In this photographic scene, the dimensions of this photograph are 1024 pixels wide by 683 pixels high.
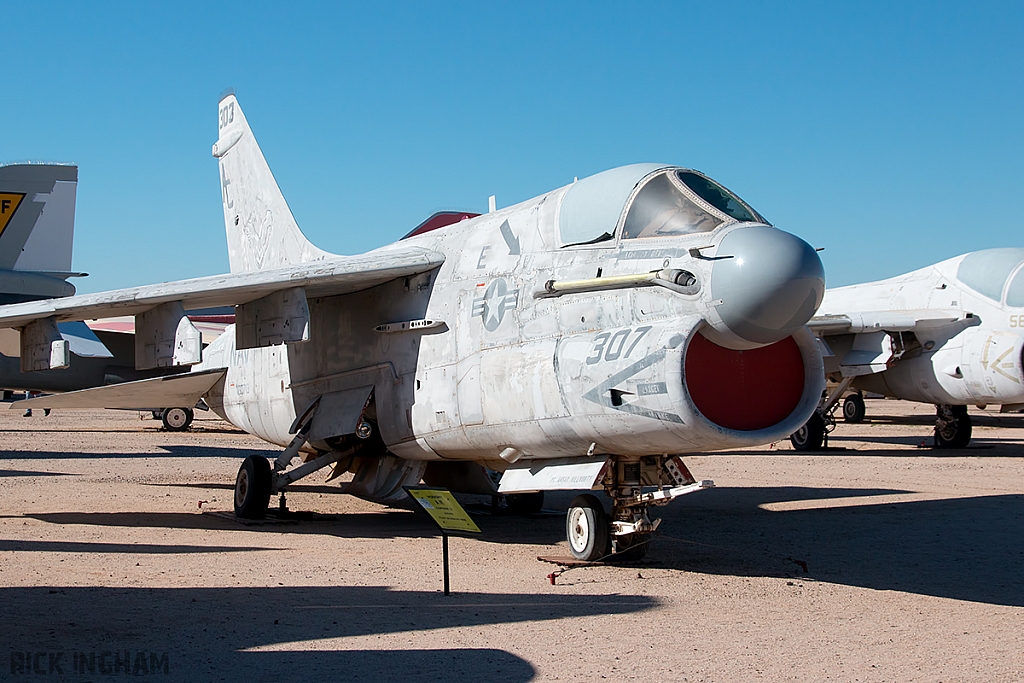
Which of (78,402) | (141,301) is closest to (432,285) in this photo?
(141,301)

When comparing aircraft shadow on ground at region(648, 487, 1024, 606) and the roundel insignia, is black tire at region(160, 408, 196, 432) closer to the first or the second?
aircraft shadow on ground at region(648, 487, 1024, 606)

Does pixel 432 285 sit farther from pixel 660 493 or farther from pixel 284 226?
pixel 284 226

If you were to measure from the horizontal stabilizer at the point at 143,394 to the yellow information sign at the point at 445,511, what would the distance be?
5.55 meters

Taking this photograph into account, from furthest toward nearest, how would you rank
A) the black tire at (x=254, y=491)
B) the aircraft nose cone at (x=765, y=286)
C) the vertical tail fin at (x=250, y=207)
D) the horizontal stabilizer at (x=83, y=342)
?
the horizontal stabilizer at (x=83, y=342) < the vertical tail fin at (x=250, y=207) < the black tire at (x=254, y=491) < the aircraft nose cone at (x=765, y=286)

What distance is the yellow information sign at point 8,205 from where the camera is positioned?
57.9 ft

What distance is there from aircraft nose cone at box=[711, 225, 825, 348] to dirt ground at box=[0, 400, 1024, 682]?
6.40 feet

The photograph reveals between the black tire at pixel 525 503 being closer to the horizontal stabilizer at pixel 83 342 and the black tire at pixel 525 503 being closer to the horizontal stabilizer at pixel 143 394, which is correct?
the horizontal stabilizer at pixel 143 394

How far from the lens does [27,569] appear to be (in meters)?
7.67

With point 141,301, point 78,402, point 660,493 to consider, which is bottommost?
point 660,493

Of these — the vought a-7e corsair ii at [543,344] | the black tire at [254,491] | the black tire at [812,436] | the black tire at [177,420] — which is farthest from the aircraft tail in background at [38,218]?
the black tire at [812,436]

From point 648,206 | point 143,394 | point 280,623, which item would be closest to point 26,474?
point 143,394

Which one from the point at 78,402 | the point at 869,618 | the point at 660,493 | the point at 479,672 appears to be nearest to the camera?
the point at 479,672

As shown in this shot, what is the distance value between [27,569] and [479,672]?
4.59 metres

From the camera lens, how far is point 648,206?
25.5 ft
